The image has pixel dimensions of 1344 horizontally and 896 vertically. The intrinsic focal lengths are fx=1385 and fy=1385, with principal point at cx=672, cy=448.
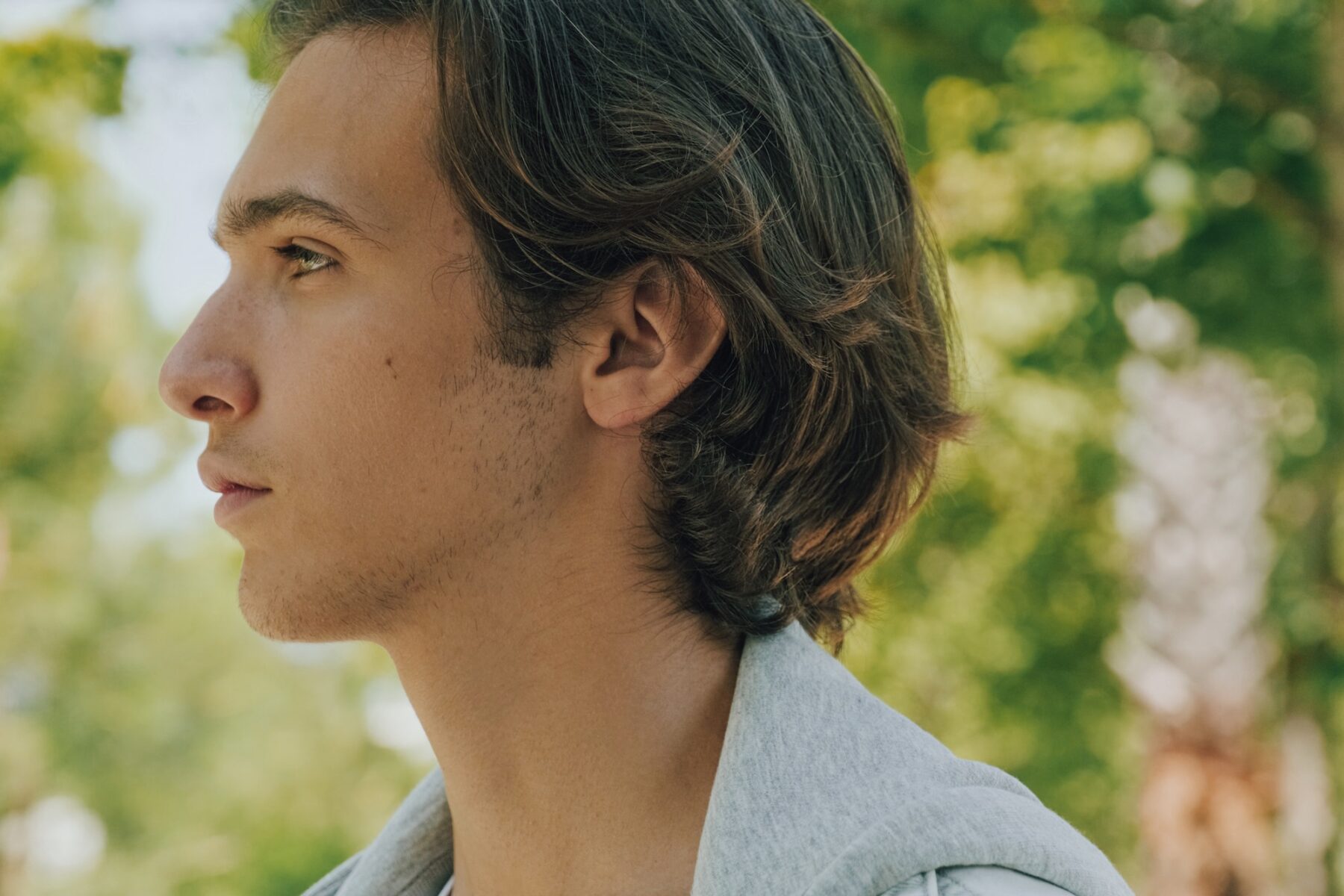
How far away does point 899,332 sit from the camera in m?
2.35

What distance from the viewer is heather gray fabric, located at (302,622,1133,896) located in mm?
1678

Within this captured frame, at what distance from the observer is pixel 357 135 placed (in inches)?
80.5

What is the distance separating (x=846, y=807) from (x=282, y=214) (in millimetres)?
1152

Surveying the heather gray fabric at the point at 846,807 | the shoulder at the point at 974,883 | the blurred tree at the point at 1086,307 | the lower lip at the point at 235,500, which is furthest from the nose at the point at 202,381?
the blurred tree at the point at 1086,307

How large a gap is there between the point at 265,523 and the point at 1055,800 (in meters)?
5.48

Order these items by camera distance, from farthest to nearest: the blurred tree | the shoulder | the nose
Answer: the blurred tree < the nose < the shoulder

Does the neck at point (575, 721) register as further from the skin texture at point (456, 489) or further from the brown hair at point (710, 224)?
the brown hair at point (710, 224)

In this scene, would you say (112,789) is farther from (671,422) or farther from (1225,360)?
(671,422)

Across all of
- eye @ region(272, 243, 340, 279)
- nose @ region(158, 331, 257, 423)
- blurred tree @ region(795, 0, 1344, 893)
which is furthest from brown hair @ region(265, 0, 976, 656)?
blurred tree @ region(795, 0, 1344, 893)

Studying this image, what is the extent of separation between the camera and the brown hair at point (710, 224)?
6.68 feet

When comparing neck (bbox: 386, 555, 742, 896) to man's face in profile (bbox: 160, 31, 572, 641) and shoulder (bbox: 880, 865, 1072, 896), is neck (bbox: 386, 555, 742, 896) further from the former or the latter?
shoulder (bbox: 880, 865, 1072, 896)

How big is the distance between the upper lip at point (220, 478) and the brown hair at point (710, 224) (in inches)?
15.9

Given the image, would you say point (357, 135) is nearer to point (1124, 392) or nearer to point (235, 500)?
point (235, 500)

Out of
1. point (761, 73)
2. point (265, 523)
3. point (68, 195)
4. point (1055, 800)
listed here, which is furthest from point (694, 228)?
point (68, 195)
